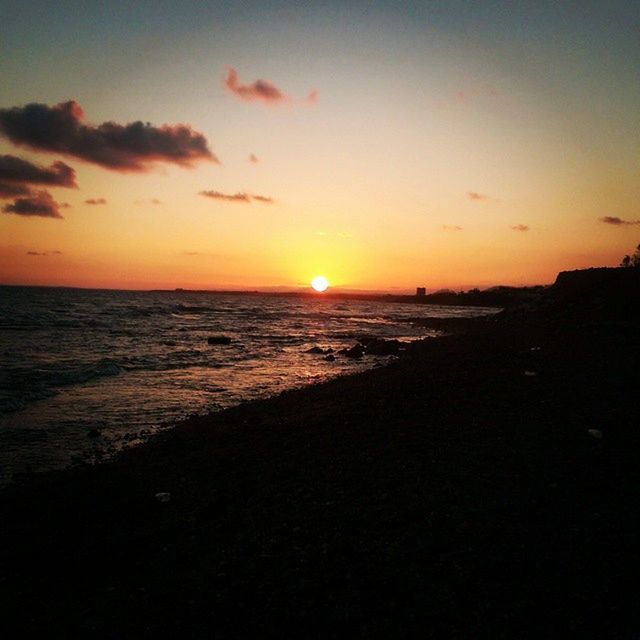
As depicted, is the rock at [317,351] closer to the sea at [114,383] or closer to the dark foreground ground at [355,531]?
the sea at [114,383]

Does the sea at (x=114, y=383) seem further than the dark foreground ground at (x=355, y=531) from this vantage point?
Yes

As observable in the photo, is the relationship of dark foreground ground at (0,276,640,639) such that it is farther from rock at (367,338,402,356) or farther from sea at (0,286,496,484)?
rock at (367,338,402,356)

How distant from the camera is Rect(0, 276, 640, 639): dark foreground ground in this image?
4648 millimetres

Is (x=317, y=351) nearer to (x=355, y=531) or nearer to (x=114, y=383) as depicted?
(x=114, y=383)

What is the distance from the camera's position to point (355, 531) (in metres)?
6.05

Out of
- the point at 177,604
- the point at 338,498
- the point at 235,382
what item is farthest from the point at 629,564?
the point at 235,382

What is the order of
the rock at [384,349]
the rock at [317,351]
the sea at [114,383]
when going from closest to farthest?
the sea at [114,383] < the rock at [384,349] < the rock at [317,351]

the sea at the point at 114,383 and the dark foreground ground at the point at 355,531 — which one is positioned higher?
the dark foreground ground at the point at 355,531

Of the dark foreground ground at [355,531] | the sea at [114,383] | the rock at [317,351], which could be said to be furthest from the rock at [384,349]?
the dark foreground ground at [355,531]

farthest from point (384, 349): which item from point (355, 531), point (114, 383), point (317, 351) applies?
point (355, 531)

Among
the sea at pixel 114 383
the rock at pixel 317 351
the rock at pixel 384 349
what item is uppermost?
the rock at pixel 384 349

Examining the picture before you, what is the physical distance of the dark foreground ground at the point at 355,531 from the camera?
15.3ft

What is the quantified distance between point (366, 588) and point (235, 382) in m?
17.7

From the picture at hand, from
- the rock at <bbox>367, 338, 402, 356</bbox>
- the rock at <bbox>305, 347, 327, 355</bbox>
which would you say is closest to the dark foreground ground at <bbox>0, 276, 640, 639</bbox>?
the rock at <bbox>367, 338, 402, 356</bbox>
